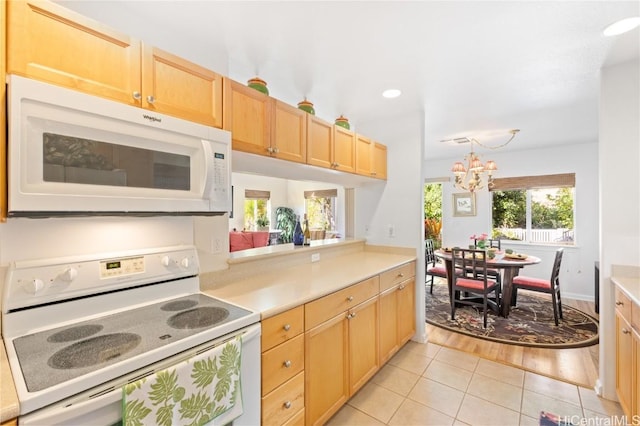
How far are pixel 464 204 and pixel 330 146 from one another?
14.0 ft

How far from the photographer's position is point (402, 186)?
309 centimetres

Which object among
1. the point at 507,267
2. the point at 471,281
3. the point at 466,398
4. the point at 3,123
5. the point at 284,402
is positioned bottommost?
the point at 466,398

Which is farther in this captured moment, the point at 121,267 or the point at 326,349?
the point at 326,349

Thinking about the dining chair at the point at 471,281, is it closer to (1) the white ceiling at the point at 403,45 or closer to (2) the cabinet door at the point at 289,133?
(1) the white ceiling at the point at 403,45

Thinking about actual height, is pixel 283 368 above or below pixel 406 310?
above

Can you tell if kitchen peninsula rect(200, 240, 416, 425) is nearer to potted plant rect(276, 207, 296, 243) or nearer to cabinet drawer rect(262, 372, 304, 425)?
cabinet drawer rect(262, 372, 304, 425)

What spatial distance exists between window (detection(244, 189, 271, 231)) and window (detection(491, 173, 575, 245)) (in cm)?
598

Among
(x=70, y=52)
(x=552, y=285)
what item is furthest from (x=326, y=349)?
(x=552, y=285)

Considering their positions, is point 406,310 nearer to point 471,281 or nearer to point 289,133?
point 471,281

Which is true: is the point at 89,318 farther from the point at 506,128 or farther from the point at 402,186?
the point at 506,128

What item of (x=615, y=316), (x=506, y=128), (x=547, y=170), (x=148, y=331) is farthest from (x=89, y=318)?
(x=547, y=170)

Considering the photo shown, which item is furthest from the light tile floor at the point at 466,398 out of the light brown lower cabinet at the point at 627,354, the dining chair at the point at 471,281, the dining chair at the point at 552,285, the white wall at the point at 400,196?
the dining chair at the point at 552,285

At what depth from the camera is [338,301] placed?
5.93 ft

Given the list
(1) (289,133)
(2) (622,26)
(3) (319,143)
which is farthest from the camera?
(3) (319,143)
